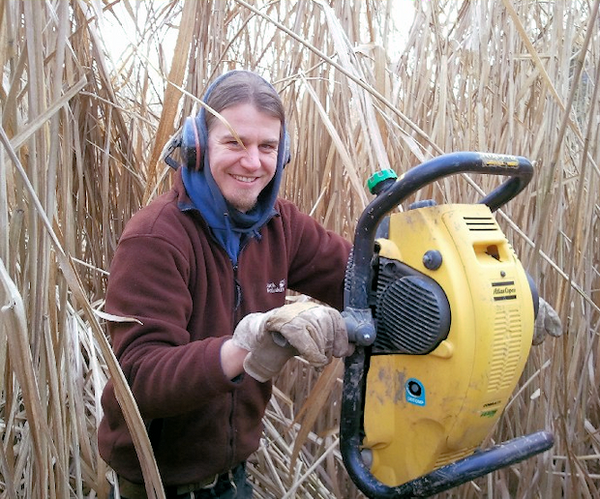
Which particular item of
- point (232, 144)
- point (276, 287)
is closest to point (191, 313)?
point (276, 287)

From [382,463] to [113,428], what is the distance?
54 cm

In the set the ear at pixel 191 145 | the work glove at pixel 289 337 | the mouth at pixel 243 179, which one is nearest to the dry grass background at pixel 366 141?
the ear at pixel 191 145

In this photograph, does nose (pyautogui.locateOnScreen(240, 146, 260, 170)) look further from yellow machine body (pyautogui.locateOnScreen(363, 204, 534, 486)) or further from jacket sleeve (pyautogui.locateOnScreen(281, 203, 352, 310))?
yellow machine body (pyautogui.locateOnScreen(363, 204, 534, 486))

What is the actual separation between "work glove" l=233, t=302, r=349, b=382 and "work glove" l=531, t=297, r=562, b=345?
0.45 meters

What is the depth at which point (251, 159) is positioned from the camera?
1.16 metres

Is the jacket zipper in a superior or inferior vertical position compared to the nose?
inferior

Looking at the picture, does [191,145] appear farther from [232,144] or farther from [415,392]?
[415,392]

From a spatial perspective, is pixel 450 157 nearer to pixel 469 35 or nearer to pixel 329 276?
pixel 329 276

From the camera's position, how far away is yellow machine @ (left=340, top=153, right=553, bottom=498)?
2.74ft

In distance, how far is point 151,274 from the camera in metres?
1.04

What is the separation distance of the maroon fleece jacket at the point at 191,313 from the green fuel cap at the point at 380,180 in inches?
13.2

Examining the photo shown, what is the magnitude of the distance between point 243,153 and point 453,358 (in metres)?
0.58

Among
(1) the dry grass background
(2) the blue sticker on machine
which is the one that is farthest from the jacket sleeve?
(2) the blue sticker on machine

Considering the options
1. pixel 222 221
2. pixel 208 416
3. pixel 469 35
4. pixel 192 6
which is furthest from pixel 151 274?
pixel 469 35
